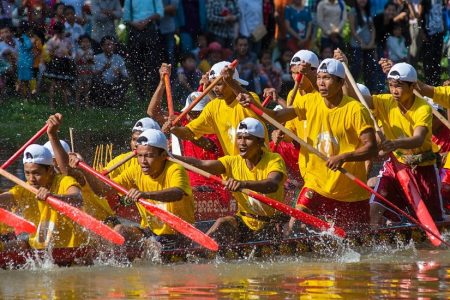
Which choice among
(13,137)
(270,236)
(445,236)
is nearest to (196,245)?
(270,236)

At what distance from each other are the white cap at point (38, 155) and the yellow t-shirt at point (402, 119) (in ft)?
11.8

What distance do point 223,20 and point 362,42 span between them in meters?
2.49

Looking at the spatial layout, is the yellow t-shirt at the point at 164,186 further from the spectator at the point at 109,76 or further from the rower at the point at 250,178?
the spectator at the point at 109,76

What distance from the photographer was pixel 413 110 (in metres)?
15.1

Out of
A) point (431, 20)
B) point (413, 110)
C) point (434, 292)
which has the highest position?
point (431, 20)

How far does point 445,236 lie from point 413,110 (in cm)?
124

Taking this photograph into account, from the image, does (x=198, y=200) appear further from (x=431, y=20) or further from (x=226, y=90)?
(x=431, y=20)

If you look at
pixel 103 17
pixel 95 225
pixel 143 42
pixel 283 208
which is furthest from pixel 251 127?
pixel 143 42

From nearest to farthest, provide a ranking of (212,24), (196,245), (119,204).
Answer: (196,245), (119,204), (212,24)

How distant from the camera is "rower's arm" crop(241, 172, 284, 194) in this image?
13.7 m

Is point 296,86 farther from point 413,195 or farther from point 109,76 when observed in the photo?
point 109,76

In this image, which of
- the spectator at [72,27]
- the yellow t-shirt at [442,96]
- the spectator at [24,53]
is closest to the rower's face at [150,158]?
the yellow t-shirt at [442,96]

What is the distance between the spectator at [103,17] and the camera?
22578 millimetres

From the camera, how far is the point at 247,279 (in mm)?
13000
